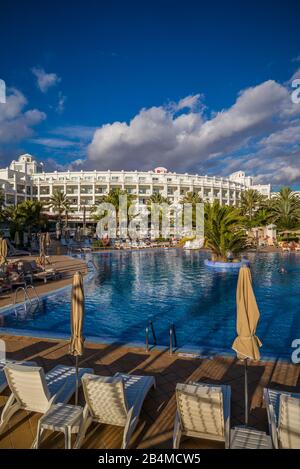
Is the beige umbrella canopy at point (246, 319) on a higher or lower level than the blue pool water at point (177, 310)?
higher

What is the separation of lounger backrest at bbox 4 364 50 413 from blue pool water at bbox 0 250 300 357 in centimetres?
313

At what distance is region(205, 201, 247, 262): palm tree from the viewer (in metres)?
20.5

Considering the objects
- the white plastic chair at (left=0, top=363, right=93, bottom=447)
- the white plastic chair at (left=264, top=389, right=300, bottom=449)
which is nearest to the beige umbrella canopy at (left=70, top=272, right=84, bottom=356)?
the white plastic chair at (left=0, top=363, right=93, bottom=447)

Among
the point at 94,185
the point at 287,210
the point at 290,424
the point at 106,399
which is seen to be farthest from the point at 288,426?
the point at 94,185

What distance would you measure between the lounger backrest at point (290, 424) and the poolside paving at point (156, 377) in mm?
764

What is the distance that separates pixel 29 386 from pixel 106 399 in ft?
3.50

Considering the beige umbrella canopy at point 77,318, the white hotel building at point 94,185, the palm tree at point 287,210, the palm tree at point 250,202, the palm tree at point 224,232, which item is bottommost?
the beige umbrella canopy at point 77,318

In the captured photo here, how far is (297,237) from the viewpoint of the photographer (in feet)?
117

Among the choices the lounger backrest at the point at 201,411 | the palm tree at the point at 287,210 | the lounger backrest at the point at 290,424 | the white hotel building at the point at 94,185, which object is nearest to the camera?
the lounger backrest at the point at 290,424

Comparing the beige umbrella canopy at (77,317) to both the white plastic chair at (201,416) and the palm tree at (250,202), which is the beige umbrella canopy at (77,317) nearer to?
the white plastic chair at (201,416)

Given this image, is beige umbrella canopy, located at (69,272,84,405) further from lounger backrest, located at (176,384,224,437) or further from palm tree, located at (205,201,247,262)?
palm tree, located at (205,201,247,262)

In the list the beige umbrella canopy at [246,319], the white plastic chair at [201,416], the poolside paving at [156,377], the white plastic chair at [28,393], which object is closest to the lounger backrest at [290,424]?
the white plastic chair at [201,416]

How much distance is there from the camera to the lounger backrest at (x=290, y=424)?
301 cm

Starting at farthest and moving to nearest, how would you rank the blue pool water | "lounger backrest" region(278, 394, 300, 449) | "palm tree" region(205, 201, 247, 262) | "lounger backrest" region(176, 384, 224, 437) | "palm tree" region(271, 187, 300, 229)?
"palm tree" region(271, 187, 300, 229) < "palm tree" region(205, 201, 247, 262) < the blue pool water < "lounger backrest" region(176, 384, 224, 437) < "lounger backrest" region(278, 394, 300, 449)
